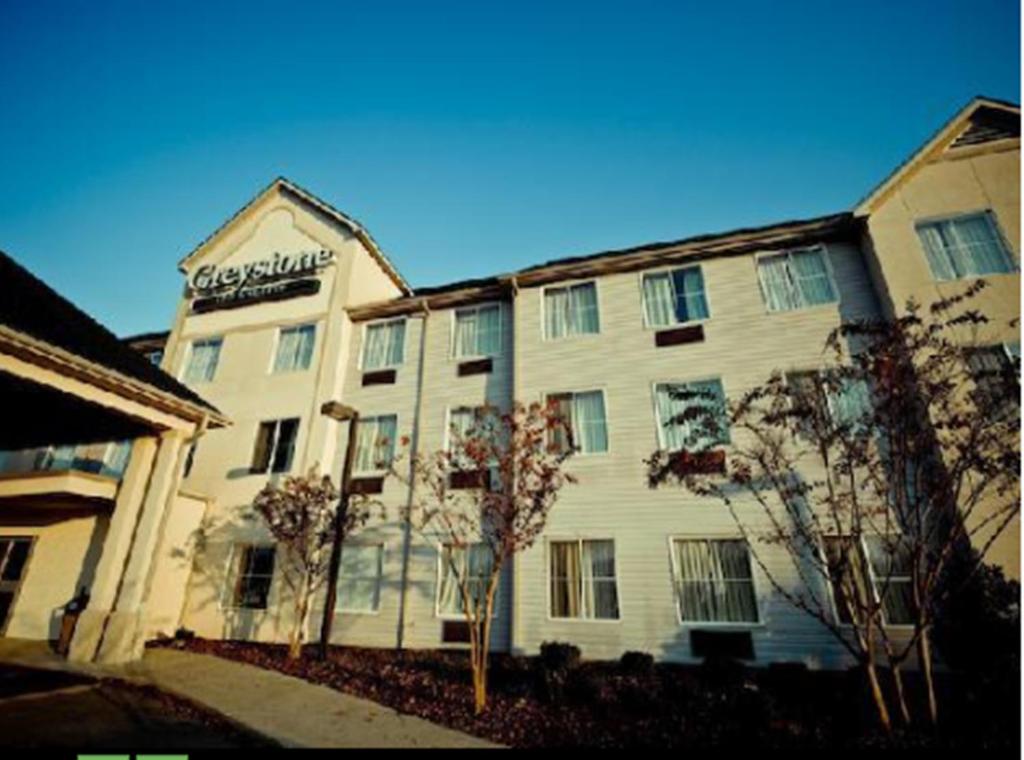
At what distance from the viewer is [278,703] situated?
8633mm

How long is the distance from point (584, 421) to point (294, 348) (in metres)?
11.0

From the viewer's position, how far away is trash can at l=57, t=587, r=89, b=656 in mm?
12541

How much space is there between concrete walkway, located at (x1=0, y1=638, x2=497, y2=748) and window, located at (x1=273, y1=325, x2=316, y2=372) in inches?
365

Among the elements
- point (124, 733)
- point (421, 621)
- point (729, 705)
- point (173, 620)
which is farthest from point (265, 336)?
point (729, 705)

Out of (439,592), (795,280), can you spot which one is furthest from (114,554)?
(795,280)

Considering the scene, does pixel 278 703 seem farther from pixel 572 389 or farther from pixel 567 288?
pixel 567 288

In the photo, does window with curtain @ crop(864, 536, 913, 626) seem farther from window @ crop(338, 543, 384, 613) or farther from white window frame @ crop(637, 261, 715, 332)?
window @ crop(338, 543, 384, 613)

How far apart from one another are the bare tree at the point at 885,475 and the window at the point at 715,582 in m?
0.57

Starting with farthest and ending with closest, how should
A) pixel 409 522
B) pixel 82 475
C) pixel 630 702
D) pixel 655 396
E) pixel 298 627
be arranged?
1. pixel 409 522
2. pixel 655 396
3. pixel 82 475
4. pixel 298 627
5. pixel 630 702

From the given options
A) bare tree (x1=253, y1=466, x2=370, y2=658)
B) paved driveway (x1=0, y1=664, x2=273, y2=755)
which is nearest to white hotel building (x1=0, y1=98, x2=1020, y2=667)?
bare tree (x1=253, y1=466, x2=370, y2=658)

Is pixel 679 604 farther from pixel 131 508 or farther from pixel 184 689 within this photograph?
pixel 131 508

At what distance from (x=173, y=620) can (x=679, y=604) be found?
47.0ft

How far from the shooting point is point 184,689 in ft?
30.1

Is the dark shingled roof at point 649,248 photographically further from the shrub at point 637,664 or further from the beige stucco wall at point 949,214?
the shrub at point 637,664
